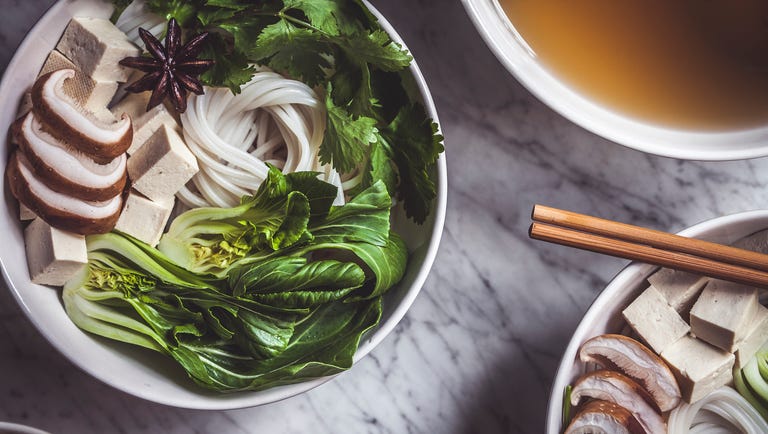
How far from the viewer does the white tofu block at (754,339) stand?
5.06 feet

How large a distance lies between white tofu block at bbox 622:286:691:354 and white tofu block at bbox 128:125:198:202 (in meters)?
0.97

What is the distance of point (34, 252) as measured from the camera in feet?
4.50

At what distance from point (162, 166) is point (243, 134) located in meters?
0.23

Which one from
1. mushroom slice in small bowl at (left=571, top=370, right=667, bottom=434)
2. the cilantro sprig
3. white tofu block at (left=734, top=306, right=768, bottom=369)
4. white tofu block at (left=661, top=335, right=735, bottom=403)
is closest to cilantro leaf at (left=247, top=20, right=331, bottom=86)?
the cilantro sprig

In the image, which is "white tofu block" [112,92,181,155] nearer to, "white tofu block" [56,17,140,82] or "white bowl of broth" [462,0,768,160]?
"white tofu block" [56,17,140,82]

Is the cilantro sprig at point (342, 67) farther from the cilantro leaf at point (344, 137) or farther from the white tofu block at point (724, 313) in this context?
the white tofu block at point (724, 313)

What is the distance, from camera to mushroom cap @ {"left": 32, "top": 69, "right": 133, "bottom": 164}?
1.30 m

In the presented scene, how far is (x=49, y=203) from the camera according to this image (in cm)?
133

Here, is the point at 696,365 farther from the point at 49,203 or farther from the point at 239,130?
the point at 49,203

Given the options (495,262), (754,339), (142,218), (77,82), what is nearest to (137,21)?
(77,82)

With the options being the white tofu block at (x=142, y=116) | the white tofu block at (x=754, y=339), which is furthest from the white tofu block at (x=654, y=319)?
the white tofu block at (x=142, y=116)

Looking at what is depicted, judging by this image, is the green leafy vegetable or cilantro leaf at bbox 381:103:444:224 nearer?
cilantro leaf at bbox 381:103:444:224

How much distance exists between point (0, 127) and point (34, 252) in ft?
0.79

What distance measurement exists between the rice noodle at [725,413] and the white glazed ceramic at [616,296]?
234mm
